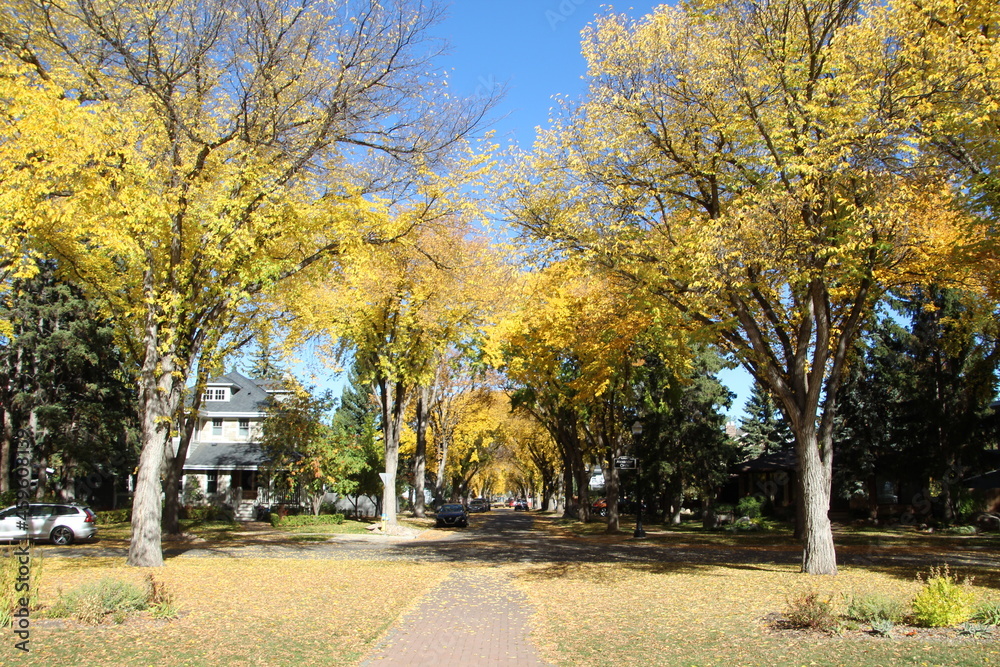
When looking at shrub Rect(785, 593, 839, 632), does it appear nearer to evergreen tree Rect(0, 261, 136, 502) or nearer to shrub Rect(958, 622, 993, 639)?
shrub Rect(958, 622, 993, 639)

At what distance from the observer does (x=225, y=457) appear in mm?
43188

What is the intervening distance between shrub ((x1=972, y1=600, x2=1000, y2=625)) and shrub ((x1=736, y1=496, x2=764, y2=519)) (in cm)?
2874

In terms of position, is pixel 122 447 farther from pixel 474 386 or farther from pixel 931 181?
pixel 931 181

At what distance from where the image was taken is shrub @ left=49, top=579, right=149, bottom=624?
Answer: 8188 mm

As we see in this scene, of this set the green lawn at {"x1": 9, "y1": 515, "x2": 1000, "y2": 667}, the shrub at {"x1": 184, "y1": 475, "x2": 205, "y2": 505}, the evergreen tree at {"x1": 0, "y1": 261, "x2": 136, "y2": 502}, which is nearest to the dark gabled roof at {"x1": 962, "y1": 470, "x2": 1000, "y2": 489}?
the green lawn at {"x1": 9, "y1": 515, "x2": 1000, "y2": 667}

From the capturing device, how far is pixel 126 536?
84.3 ft

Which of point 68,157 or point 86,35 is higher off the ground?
point 86,35

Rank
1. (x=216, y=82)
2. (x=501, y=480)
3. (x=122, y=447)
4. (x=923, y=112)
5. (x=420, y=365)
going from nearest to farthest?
(x=923, y=112) < (x=216, y=82) < (x=420, y=365) < (x=122, y=447) < (x=501, y=480)

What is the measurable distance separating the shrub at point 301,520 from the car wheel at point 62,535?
11378 mm

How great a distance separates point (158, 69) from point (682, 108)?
34.3 ft

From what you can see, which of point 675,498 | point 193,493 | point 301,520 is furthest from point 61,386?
point 675,498

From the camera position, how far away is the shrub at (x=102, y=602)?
8.19 m

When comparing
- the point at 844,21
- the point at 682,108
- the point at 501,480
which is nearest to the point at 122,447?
the point at 682,108

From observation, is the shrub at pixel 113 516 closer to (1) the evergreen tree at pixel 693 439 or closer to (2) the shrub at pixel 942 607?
(1) the evergreen tree at pixel 693 439
